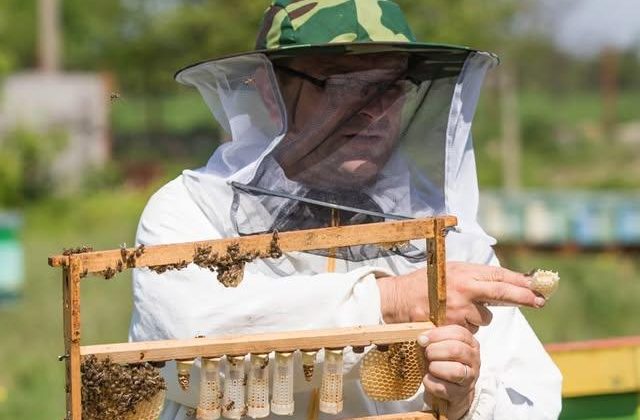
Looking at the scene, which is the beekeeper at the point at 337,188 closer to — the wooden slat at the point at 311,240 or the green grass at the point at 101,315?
the wooden slat at the point at 311,240

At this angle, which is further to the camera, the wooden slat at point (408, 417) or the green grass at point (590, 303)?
the green grass at point (590, 303)

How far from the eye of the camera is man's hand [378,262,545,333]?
1736 millimetres

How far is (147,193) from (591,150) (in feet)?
28.9

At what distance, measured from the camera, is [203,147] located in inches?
1009

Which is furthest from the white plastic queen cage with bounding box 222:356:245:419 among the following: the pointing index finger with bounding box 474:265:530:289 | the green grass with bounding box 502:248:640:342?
the green grass with bounding box 502:248:640:342

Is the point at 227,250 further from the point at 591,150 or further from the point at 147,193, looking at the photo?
the point at 591,150

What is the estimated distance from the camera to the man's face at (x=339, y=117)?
6.63 ft

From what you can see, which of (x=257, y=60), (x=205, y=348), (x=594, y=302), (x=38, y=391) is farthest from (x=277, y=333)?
(x=594, y=302)

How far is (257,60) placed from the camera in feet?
6.46

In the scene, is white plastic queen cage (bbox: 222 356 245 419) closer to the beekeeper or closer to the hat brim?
the beekeeper

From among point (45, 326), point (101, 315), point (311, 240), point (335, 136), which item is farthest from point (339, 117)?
point (45, 326)

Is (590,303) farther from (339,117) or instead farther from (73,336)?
(73,336)

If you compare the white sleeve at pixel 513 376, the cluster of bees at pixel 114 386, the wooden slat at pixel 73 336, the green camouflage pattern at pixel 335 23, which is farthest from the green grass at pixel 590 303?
the wooden slat at pixel 73 336

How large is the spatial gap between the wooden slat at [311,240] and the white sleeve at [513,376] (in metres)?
0.34
